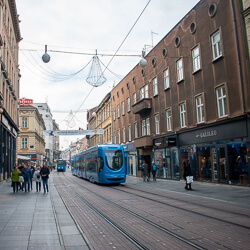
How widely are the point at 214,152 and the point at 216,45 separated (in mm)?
7077

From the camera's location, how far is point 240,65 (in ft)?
54.8

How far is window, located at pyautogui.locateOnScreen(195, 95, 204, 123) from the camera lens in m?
20.9

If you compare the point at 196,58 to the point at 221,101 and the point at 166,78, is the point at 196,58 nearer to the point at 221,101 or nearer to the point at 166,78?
the point at 221,101

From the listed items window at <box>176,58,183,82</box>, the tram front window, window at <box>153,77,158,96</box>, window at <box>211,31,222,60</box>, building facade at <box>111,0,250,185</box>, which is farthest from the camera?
window at <box>153,77,158,96</box>

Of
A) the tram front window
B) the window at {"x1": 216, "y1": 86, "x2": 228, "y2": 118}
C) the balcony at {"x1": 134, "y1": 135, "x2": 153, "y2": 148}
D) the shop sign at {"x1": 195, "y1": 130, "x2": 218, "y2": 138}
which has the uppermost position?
the window at {"x1": 216, "y1": 86, "x2": 228, "y2": 118}

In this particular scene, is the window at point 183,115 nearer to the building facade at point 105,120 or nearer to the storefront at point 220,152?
the storefront at point 220,152

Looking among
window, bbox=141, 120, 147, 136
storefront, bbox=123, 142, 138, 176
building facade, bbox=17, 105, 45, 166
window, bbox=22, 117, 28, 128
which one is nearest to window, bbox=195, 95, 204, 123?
window, bbox=141, 120, 147, 136

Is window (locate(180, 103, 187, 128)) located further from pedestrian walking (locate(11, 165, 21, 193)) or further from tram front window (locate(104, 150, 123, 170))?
pedestrian walking (locate(11, 165, 21, 193))

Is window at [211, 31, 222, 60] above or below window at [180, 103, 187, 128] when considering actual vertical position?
above

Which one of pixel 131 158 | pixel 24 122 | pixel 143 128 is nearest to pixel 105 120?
pixel 131 158

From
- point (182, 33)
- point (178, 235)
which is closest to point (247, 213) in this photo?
point (178, 235)

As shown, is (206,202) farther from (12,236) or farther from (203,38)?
(203,38)

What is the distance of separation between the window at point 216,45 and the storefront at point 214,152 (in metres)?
4.53

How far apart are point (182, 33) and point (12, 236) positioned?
20.9 m
